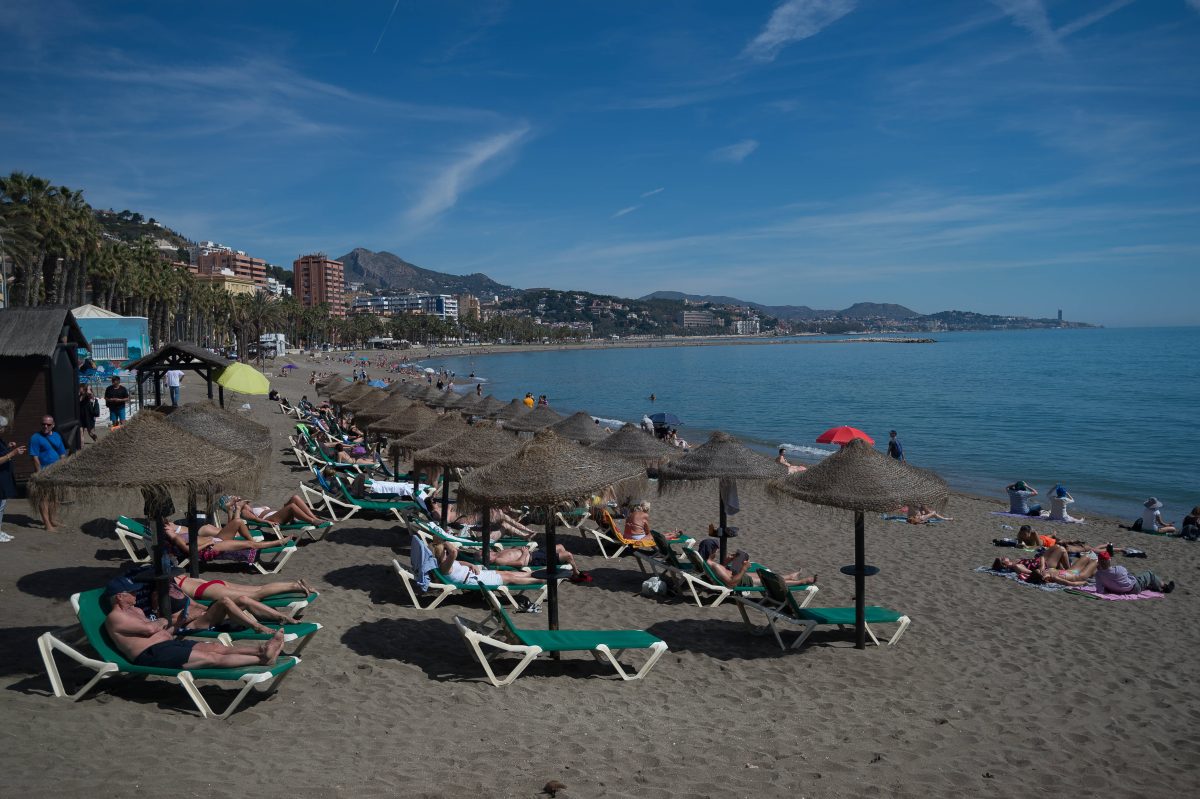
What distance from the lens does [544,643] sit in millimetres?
6027

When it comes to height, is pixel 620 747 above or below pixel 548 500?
below

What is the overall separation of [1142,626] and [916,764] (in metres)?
4.84

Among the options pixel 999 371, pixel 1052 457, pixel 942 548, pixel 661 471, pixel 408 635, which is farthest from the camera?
pixel 999 371

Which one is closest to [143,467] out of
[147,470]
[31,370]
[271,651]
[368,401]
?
[147,470]

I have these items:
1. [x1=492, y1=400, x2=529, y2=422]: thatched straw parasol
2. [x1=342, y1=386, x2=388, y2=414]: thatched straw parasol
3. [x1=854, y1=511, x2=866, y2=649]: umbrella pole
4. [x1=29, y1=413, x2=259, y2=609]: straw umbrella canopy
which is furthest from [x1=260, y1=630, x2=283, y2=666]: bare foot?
[x1=342, y1=386, x2=388, y2=414]: thatched straw parasol

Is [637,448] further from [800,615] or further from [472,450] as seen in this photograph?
[800,615]

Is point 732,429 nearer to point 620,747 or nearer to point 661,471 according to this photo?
point 661,471

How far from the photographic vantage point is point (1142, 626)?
8.05 m

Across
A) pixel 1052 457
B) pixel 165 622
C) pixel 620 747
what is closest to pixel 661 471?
pixel 620 747

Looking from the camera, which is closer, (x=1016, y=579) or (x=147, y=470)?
(x=147, y=470)

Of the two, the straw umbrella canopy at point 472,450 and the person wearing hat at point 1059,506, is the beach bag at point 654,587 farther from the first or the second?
the person wearing hat at point 1059,506

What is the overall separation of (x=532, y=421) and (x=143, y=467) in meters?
10.3

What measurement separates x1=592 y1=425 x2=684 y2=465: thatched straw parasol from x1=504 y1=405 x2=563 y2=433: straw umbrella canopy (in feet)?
13.4

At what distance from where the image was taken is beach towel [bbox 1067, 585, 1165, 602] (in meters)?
8.91
